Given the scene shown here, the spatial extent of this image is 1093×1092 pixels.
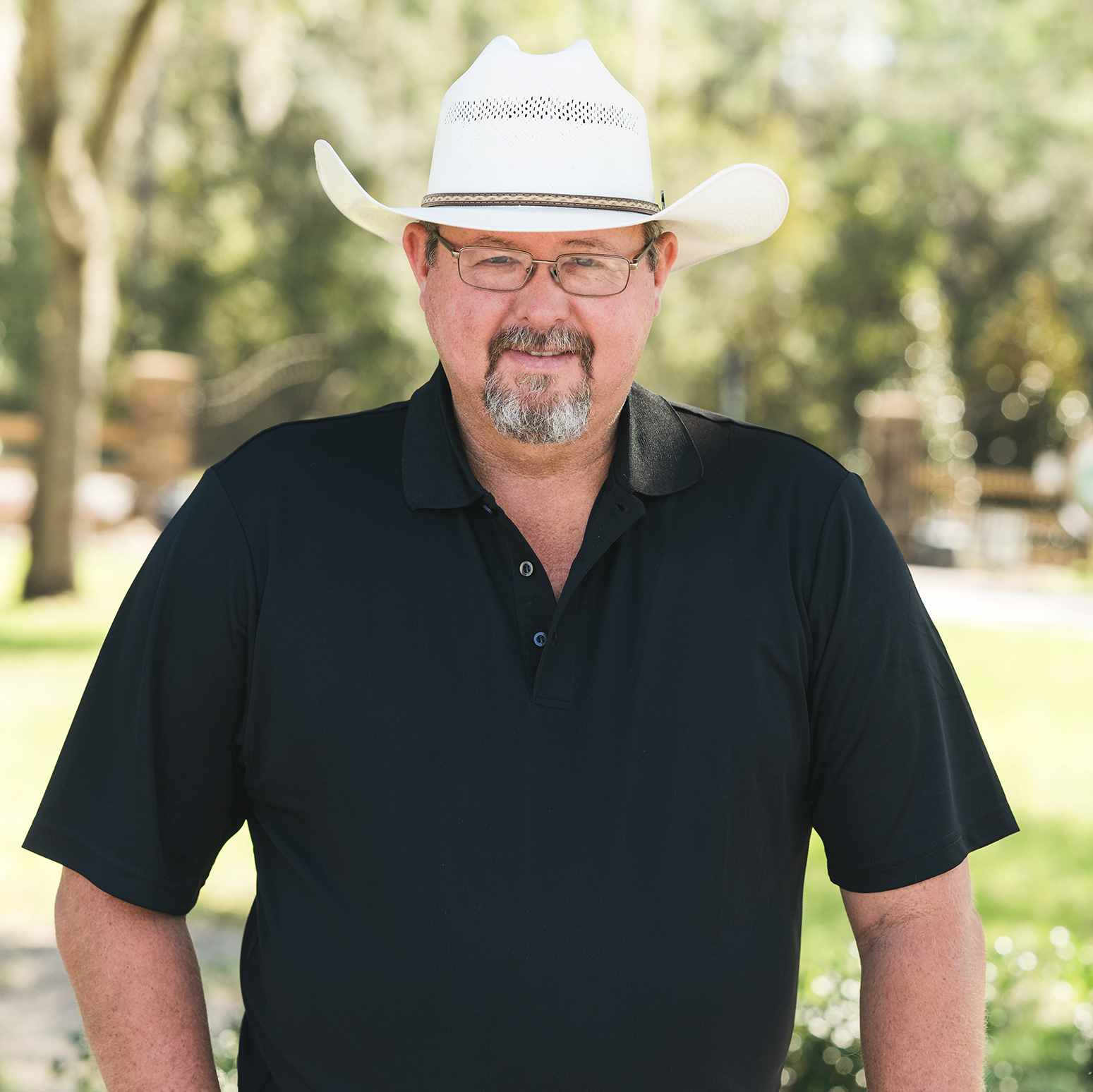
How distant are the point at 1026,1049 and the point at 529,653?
2.70m

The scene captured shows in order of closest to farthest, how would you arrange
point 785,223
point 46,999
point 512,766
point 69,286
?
point 512,766
point 46,999
point 69,286
point 785,223

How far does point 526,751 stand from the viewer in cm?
209

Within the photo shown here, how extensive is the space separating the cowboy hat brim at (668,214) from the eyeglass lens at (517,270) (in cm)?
5

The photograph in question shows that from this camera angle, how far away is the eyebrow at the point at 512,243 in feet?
7.46

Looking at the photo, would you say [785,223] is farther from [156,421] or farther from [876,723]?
[876,723]

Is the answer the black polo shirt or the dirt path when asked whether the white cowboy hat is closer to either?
the black polo shirt

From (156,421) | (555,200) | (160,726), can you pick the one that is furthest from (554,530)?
(156,421)

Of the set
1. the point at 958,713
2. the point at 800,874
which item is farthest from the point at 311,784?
the point at 958,713

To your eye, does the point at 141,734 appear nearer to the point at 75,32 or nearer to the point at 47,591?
the point at 47,591

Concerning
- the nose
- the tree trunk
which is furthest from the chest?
the tree trunk

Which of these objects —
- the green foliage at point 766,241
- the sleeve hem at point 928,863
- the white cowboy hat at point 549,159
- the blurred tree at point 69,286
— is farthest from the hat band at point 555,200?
the green foliage at point 766,241

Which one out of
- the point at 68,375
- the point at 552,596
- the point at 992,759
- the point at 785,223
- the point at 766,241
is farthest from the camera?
the point at 785,223

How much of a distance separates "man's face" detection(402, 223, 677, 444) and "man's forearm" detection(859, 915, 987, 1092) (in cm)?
87

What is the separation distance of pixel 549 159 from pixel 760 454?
0.54 meters
